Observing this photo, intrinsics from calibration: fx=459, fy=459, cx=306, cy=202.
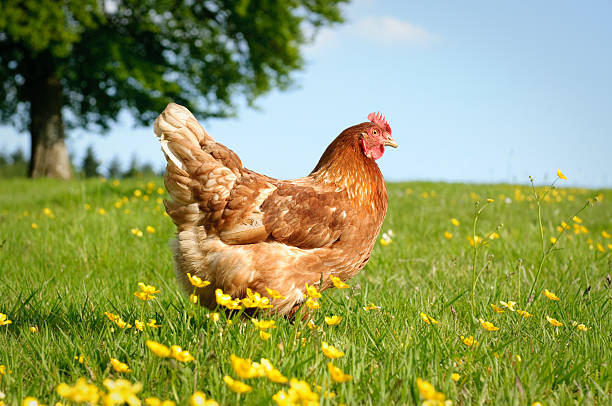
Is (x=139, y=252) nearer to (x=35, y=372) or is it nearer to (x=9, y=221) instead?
(x=35, y=372)

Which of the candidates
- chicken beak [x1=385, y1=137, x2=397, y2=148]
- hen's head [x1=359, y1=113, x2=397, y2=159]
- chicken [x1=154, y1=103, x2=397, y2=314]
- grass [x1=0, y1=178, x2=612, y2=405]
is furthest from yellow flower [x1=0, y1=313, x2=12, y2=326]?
chicken beak [x1=385, y1=137, x2=397, y2=148]

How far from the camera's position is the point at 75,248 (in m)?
4.93

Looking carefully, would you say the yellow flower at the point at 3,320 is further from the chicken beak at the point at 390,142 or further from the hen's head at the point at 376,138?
the chicken beak at the point at 390,142

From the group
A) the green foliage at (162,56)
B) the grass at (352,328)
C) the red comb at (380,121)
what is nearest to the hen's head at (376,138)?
the red comb at (380,121)

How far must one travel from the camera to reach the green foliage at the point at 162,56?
53.2 ft

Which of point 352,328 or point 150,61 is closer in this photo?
point 352,328

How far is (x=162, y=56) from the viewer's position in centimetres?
1822

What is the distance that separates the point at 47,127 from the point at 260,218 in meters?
17.6

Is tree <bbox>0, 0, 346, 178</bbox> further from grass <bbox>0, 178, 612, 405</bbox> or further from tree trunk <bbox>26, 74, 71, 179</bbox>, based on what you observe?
grass <bbox>0, 178, 612, 405</bbox>

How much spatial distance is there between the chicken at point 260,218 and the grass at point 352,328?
9.9 inches

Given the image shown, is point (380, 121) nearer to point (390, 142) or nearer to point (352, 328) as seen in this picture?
point (390, 142)

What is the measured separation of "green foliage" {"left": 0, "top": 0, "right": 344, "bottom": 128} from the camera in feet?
53.2

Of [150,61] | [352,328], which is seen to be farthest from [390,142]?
[150,61]

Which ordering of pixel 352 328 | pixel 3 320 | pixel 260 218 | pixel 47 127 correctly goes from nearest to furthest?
pixel 3 320
pixel 352 328
pixel 260 218
pixel 47 127
